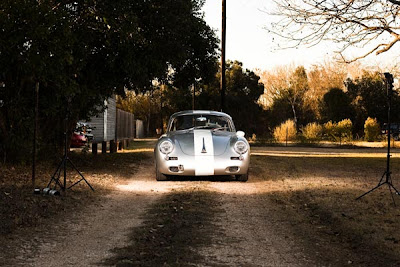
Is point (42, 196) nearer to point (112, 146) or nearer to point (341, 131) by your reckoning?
point (112, 146)

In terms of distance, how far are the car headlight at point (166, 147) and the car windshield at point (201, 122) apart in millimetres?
1289

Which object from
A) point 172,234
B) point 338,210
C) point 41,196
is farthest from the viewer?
point 41,196

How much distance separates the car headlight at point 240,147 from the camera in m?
12.8

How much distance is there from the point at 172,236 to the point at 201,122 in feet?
23.6

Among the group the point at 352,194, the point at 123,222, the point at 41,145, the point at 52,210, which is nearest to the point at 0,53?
the point at 41,145

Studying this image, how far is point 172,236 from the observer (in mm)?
7082

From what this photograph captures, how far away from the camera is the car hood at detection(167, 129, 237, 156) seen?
12.6 metres

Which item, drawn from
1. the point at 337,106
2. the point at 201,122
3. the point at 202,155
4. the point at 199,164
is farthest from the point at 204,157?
the point at 337,106

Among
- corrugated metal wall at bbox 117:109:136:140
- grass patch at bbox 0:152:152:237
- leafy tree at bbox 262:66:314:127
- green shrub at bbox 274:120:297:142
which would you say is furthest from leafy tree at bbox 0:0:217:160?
leafy tree at bbox 262:66:314:127

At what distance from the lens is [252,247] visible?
6527 mm

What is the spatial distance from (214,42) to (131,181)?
23.8 ft

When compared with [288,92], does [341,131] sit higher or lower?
lower

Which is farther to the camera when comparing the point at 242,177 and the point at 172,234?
the point at 242,177

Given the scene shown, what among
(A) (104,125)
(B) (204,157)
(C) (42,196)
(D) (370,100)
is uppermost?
(D) (370,100)
